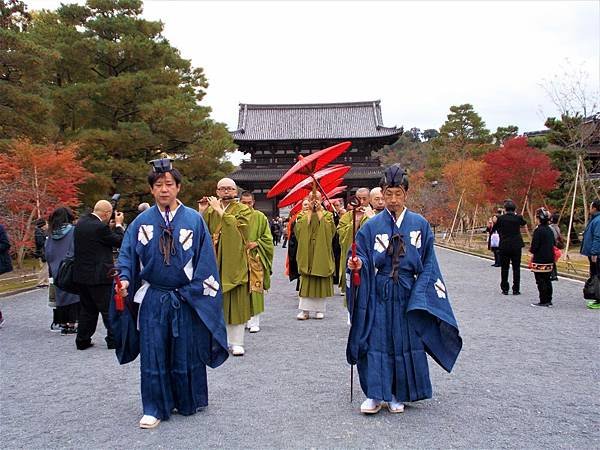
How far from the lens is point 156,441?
3.71 metres

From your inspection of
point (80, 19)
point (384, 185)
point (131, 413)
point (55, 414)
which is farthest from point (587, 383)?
point (80, 19)

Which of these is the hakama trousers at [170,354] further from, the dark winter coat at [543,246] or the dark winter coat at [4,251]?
the dark winter coat at [543,246]

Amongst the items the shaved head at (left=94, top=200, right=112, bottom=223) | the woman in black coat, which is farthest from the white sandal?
the woman in black coat

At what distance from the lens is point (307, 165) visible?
7801mm

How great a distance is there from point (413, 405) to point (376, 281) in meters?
1.06

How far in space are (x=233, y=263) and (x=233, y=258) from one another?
0.06 m

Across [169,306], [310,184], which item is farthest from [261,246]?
[169,306]

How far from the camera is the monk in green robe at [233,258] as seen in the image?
19.9ft

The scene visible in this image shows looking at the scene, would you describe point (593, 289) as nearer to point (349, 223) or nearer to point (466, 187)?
point (349, 223)

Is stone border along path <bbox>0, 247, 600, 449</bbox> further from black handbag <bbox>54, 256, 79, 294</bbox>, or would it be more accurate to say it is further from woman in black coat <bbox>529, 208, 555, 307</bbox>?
woman in black coat <bbox>529, 208, 555, 307</bbox>

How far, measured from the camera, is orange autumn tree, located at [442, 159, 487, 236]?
30.2 metres

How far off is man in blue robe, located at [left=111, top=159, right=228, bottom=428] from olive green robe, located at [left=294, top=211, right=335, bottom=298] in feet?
14.5

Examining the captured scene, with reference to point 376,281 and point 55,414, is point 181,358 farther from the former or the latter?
point 376,281

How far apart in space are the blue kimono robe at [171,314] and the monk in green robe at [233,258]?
1710mm
